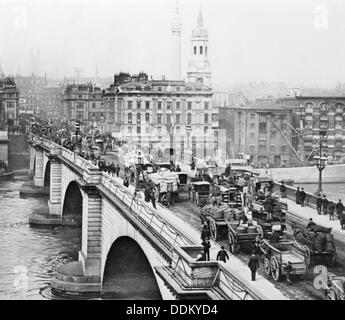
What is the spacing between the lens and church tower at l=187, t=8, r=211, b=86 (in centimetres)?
3241

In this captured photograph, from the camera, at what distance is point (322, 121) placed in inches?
2569

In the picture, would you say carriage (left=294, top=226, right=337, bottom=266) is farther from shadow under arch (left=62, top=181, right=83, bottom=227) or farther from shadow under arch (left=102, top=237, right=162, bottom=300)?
shadow under arch (left=62, top=181, right=83, bottom=227)

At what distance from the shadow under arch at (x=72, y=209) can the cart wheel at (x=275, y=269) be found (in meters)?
35.2

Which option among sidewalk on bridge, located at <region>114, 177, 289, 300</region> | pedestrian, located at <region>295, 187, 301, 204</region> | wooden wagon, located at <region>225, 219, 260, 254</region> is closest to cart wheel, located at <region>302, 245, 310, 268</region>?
A: sidewalk on bridge, located at <region>114, 177, 289, 300</region>

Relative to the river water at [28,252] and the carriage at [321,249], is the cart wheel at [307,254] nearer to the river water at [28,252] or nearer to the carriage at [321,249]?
the carriage at [321,249]

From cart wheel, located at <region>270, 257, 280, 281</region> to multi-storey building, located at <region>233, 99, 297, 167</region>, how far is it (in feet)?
154

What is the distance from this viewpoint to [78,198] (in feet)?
172

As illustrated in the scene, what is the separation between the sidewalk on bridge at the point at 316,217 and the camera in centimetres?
2327

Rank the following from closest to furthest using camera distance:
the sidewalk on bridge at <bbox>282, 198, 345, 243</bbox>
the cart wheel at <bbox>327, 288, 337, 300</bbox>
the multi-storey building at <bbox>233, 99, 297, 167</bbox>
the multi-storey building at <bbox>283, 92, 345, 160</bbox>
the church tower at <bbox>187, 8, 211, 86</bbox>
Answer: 1. the cart wheel at <bbox>327, 288, 337, 300</bbox>
2. the sidewalk on bridge at <bbox>282, 198, 345, 243</bbox>
3. the church tower at <bbox>187, 8, 211, 86</bbox>
4. the multi-storey building at <bbox>283, 92, 345, 160</bbox>
5. the multi-storey building at <bbox>233, 99, 297, 167</bbox>

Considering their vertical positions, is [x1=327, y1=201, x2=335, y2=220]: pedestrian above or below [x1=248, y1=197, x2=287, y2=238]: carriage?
below

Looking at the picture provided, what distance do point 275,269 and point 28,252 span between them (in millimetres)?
27043

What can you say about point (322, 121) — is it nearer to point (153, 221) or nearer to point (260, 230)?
point (153, 221)
